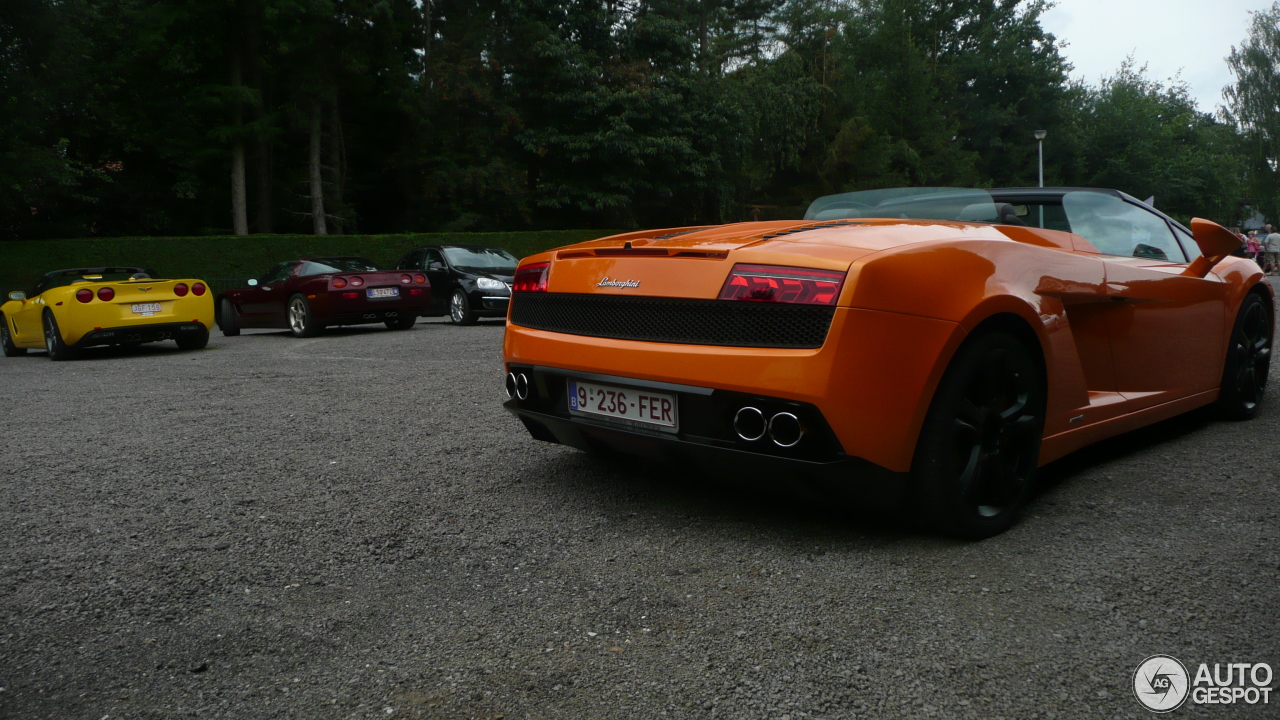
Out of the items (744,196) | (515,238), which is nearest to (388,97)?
(515,238)

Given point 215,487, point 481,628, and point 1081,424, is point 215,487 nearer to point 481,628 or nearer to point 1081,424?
point 481,628

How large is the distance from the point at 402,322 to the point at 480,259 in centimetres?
231

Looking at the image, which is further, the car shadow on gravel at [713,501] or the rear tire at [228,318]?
the rear tire at [228,318]

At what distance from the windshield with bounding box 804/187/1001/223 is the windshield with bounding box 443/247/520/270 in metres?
10.5

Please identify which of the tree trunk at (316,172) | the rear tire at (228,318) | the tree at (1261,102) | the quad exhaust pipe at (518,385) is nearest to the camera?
the quad exhaust pipe at (518,385)

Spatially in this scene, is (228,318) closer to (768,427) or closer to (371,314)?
(371,314)

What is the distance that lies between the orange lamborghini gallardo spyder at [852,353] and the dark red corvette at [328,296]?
9626 millimetres

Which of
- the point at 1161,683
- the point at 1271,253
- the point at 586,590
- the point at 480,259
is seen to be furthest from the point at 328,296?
the point at 1271,253

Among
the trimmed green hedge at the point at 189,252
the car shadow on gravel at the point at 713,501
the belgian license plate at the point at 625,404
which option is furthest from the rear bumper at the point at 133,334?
the trimmed green hedge at the point at 189,252

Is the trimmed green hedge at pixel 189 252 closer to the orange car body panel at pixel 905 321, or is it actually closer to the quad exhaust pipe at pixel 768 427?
the orange car body panel at pixel 905 321

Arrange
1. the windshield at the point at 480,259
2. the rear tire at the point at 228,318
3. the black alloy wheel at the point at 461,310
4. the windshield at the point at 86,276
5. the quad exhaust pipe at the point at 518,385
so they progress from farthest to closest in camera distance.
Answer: the windshield at the point at 480,259, the black alloy wheel at the point at 461,310, the rear tire at the point at 228,318, the windshield at the point at 86,276, the quad exhaust pipe at the point at 518,385

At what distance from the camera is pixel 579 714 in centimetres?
194

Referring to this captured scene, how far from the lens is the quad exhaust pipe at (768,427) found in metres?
2.72

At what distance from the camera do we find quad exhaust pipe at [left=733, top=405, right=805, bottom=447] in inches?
107
